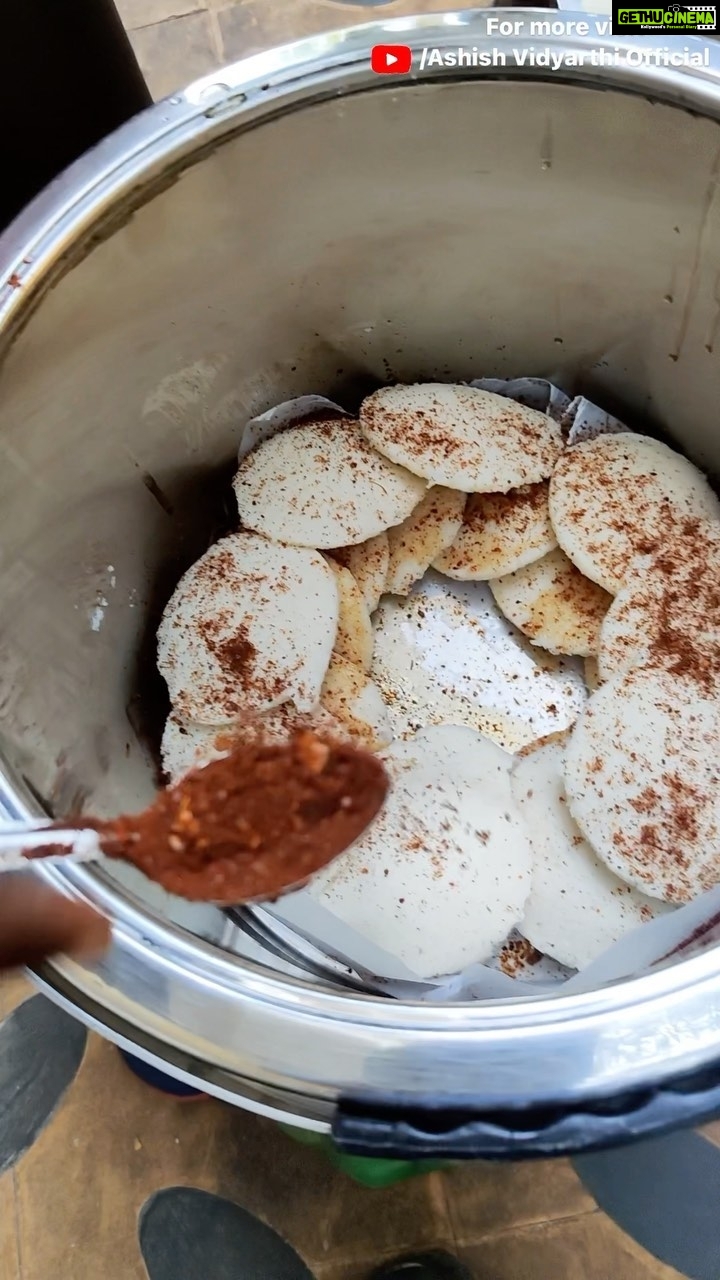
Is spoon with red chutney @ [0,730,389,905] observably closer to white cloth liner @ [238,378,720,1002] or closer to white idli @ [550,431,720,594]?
white cloth liner @ [238,378,720,1002]

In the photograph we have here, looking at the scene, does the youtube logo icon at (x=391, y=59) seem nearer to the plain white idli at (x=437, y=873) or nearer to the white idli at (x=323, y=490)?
the white idli at (x=323, y=490)

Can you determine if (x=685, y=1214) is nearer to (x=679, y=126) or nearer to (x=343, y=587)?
(x=343, y=587)

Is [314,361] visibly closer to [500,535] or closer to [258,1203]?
[500,535]

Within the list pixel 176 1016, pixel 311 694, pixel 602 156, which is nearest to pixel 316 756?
pixel 176 1016

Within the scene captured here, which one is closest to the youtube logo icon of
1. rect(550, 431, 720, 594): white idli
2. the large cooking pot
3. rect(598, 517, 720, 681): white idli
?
the large cooking pot

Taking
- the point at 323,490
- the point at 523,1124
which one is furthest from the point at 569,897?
the point at 323,490

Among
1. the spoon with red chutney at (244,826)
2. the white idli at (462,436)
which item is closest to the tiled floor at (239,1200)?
the spoon with red chutney at (244,826)
